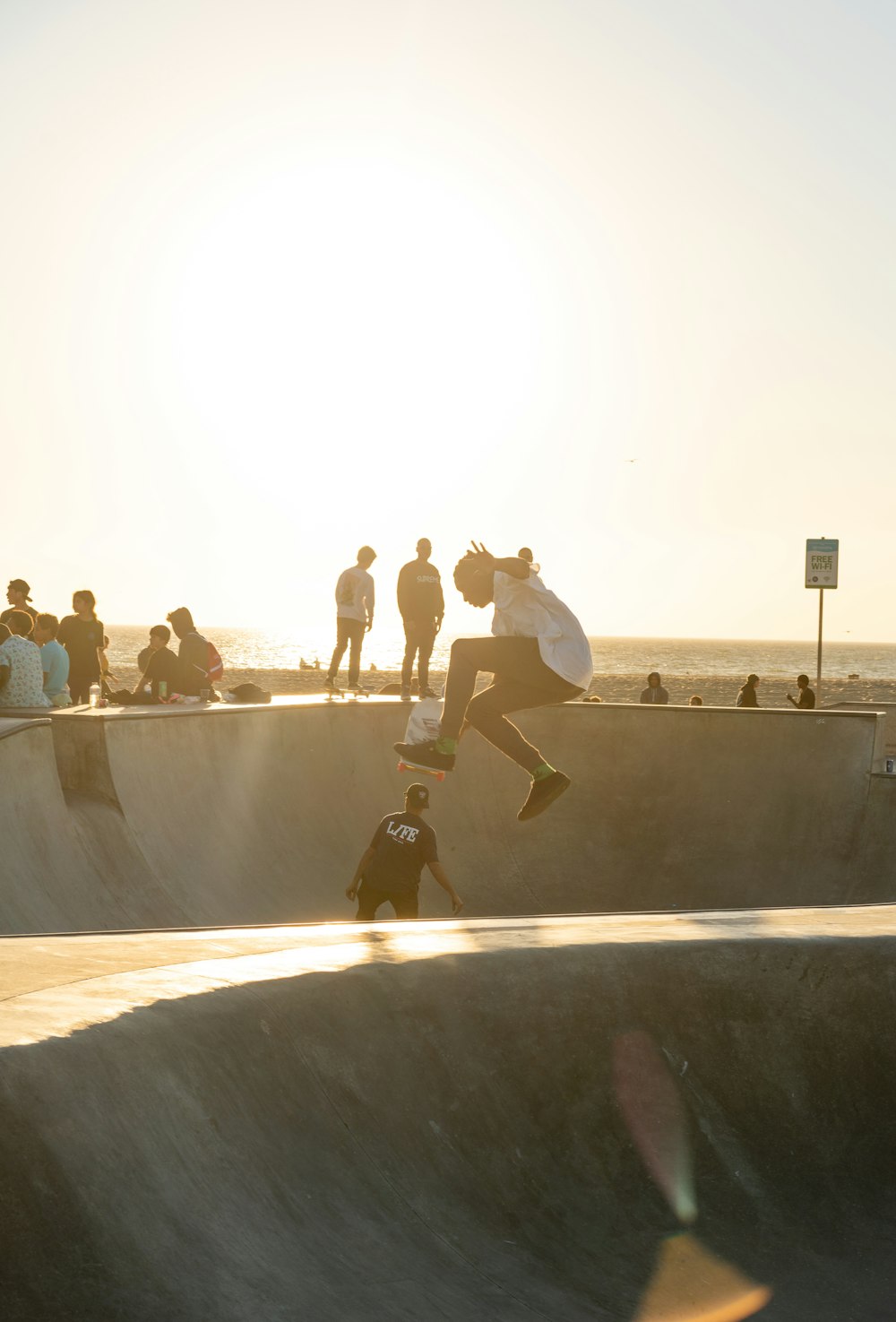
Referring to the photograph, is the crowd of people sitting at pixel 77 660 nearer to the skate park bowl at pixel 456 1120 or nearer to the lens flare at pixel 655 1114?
the skate park bowl at pixel 456 1120

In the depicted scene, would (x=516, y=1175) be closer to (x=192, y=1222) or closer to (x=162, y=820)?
(x=192, y=1222)

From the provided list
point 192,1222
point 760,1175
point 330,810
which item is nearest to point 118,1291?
point 192,1222

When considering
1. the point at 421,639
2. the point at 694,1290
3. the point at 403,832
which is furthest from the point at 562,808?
the point at 694,1290

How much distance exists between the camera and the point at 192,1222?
9.64 feet

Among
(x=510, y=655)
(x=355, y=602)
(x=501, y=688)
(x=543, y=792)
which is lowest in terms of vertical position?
(x=543, y=792)

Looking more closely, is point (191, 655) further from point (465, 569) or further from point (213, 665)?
point (465, 569)

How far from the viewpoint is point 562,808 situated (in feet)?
41.9

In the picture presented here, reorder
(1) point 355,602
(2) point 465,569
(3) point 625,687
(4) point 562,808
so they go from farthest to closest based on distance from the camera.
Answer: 1. (3) point 625,687
2. (1) point 355,602
3. (4) point 562,808
4. (2) point 465,569

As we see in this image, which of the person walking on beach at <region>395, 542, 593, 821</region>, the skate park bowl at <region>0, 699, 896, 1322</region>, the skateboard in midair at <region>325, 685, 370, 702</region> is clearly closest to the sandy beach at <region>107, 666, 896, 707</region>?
the skateboard in midair at <region>325, 685, 370, 702</region>

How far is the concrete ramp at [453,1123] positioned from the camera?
284 centimetres

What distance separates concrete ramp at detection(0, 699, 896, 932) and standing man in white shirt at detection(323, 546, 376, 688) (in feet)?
7.25

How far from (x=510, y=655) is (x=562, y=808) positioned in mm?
6684

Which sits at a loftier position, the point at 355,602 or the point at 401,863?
A: the point at 355,602

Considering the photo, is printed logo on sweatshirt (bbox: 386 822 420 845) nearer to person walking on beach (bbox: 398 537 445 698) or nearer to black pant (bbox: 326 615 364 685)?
person walking on beach (bbox: 398 537 445 698)
